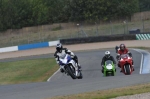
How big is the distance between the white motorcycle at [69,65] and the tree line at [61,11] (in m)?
59.8

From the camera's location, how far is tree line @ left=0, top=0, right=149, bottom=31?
80.9 metres

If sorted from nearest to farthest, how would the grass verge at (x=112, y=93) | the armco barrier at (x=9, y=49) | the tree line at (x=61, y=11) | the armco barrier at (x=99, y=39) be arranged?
1. the grass verge at (x=112, y=93)
2. the armco barrier at (x=99, y=39)
3. the armco barrier at (x=9, y=49)
4. the tree line at (x=61, y=11)

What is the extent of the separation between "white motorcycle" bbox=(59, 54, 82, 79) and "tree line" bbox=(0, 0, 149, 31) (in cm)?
5982

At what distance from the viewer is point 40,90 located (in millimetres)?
13031

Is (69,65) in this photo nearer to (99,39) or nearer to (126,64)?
(126,64)

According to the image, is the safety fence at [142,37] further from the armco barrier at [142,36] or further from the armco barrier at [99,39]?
the armco barrier at [99,39]

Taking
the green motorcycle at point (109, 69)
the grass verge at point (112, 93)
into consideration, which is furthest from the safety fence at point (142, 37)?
the grass verge at point (112, 93)

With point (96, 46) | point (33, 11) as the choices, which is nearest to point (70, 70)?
point (96, 46)

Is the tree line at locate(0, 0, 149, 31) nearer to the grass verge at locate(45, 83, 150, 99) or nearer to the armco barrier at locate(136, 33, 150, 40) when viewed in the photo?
the armco barrier at locate(136, 33, 150, 40)

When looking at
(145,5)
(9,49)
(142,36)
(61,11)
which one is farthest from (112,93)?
(145,5)

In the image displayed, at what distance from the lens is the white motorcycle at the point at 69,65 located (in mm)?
18859

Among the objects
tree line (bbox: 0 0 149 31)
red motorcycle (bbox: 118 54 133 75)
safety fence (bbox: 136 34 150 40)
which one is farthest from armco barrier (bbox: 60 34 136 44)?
Answer: red motorcycle (bbox: 118 54 133 75)

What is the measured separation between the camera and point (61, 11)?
85812 mm

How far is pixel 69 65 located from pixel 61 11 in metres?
67.4
